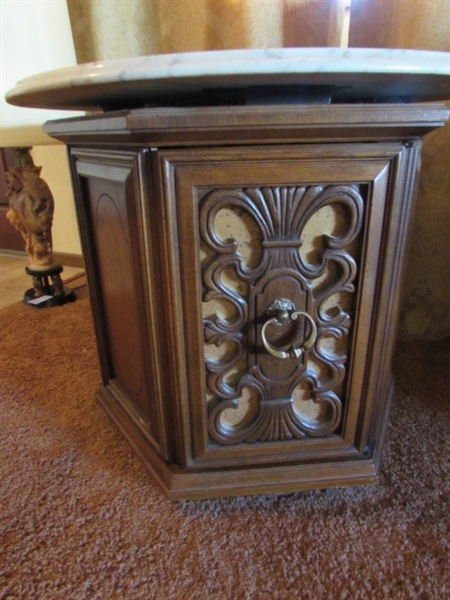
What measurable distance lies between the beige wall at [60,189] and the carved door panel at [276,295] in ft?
4.22

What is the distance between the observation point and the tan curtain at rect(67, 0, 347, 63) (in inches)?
36.8

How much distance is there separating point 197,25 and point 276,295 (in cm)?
80

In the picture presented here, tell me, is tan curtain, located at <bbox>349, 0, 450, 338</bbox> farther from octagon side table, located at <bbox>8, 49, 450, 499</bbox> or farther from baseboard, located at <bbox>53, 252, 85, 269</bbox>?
baseboard, located at <bbox>53, 252, 85, 269</bbox>

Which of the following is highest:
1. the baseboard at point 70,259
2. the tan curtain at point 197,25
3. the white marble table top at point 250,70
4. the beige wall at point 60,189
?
the tan curtain at point 197,25

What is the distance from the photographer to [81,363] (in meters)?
1.05

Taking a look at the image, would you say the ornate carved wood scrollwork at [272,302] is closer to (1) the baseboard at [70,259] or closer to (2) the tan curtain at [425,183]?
(2) the tan curtain at [425,183]

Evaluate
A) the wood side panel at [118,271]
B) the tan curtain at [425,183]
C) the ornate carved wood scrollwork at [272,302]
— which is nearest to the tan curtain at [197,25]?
the tan curtain at [425,183]

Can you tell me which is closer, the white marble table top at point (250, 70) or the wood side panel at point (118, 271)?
the white marble table top at point (250, 70)

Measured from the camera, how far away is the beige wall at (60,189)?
1.69 meters

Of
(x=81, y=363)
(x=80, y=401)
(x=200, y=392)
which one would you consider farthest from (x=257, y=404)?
(x=81, y=363)

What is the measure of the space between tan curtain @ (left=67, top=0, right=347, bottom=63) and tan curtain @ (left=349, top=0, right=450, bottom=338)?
0.08 meters

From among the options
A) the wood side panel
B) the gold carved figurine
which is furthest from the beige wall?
the wood side panel

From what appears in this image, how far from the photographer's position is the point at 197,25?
39.1 inches

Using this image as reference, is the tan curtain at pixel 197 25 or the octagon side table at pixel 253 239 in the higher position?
the tan curtain at pixel 197 25
